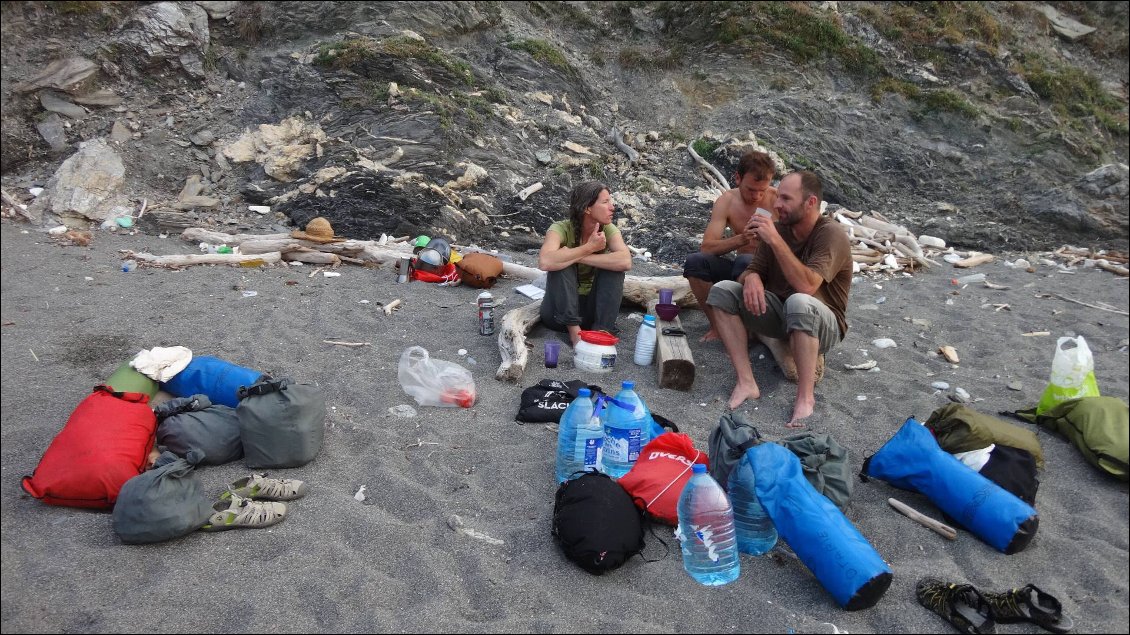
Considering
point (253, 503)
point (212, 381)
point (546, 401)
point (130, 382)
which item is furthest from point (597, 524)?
point (130, 382)

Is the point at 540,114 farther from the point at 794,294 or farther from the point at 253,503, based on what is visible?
the point at 253,503

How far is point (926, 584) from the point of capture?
9.18 ft

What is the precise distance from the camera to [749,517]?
122 inches

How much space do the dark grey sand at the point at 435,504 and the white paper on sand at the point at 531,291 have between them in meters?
0.84

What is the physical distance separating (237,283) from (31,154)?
6018 mm

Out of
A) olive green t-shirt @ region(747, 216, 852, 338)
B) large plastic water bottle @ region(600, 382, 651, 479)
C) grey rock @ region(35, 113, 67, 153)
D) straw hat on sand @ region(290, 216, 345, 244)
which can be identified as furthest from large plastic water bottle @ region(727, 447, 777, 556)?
grey rock @ region(35, 113, 67, 153)

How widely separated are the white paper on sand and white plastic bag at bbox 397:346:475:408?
2.22 metres

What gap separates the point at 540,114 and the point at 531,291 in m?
5.89

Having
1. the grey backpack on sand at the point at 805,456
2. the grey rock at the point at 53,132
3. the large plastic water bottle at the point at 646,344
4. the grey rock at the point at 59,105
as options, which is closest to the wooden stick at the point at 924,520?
the grey backpack on sand at the point at 805,456

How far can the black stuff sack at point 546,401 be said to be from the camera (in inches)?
164

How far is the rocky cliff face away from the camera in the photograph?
952 cm

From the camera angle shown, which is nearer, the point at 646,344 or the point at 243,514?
the point at 243,514

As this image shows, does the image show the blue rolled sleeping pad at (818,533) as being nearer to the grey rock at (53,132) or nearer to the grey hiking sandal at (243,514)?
the grey hiking sandal at (243,514)

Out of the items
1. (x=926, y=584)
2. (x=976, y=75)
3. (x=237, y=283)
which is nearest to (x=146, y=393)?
(x=237, y=283)
